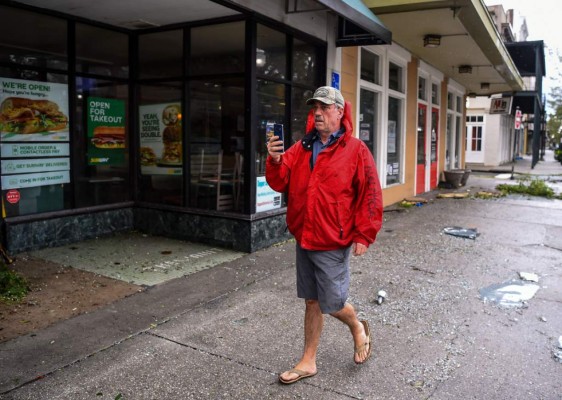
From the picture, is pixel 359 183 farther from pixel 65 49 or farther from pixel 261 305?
pixel 65 49

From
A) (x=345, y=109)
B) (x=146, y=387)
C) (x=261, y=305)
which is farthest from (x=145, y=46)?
(x=146, y=387)

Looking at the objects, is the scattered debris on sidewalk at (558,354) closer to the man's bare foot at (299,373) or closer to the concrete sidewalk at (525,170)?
the man's bare foot at (299,373)

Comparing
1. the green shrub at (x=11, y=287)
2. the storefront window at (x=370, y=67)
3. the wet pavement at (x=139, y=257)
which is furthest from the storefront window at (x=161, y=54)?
the storefront window at (x=370, y=67)

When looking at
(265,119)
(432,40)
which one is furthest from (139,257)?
(432,40)

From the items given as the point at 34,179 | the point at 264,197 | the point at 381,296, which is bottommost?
the point at 381,296

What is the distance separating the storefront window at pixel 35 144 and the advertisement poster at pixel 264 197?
8.61ft

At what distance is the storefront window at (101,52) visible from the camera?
730 centimetres

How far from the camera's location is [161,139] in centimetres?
777

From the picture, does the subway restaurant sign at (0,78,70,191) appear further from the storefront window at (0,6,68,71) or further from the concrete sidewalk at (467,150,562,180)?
the concrete sidewalk at (467,150,562,180)

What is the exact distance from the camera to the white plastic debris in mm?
5895

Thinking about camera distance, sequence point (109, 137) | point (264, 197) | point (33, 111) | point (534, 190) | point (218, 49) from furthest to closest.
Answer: point (534, 190) → point (109, 137) → point (264, 197) → point (218, 49) → point (33, 111)

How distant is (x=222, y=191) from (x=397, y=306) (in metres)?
A: 3.60

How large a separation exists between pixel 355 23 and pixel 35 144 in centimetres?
446

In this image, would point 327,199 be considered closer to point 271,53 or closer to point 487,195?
point 271,53
